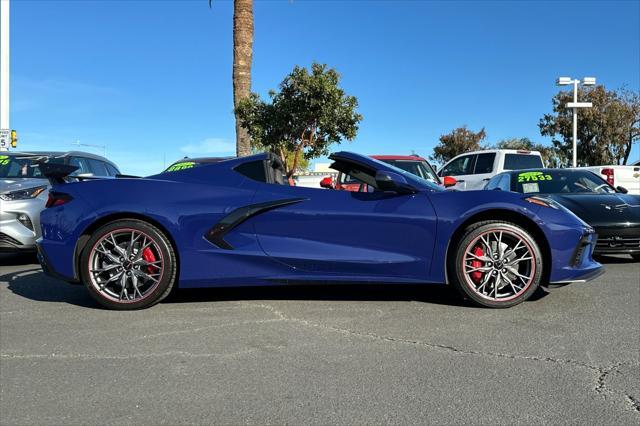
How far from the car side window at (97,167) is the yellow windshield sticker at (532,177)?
6.68 metres

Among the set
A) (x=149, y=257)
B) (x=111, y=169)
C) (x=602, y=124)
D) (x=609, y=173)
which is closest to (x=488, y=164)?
(x=609, y=173)

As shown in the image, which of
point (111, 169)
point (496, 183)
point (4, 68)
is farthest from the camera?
point (4, 68)

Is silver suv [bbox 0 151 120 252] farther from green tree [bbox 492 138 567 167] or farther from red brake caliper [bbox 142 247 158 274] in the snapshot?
green tree [bbox 492 138 567 167]

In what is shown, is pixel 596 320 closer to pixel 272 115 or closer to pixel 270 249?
pixel 270 249

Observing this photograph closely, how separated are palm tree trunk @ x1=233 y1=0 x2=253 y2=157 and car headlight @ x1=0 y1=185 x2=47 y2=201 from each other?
7560mm

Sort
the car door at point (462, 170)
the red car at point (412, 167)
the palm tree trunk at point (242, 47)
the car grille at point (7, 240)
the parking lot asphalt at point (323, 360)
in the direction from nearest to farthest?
the parking lot asphalt at point (323, 360) → the car grille at point (7, 240) → the red car at point (412, 167) → the car door at point (462, 170) → the palm tree trunk at point (242, 47)

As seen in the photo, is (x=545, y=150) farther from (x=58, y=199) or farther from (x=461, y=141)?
(x=58, y=199)

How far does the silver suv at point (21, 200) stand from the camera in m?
6.12

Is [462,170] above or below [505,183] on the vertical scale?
above

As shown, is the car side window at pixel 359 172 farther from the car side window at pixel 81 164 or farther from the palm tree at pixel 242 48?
the palm tree at pixel 242 48

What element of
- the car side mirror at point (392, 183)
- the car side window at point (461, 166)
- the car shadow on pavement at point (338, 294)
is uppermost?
the car side window at point (461, 166)

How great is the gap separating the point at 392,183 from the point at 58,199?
2903 millimetres

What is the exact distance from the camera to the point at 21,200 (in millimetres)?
6301

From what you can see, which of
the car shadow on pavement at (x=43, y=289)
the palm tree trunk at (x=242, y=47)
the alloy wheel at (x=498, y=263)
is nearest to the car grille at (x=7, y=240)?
the car shadow on pavement at (x=43, y=289)
